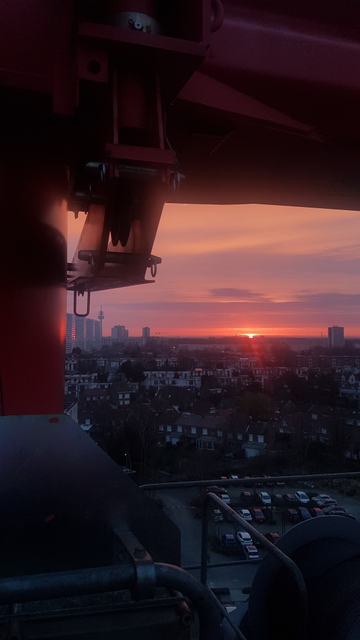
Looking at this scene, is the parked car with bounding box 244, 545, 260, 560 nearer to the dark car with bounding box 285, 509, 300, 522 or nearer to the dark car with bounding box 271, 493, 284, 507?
the dark car with bounding box 285, 509, 300, 522

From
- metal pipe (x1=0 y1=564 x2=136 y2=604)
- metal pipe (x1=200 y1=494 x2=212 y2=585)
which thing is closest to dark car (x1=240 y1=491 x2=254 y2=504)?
metal pipe (x1=200 y1=494 x2=212 y2=585)

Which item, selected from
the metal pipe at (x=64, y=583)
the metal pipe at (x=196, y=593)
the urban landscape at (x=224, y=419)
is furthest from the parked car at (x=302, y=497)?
the metal pipe at (x=64, y=583)

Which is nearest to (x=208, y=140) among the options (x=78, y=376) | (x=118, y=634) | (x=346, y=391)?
(x=118, y=634)

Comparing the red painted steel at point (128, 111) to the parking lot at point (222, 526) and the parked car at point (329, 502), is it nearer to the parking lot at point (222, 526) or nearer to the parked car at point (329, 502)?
the parking lot at point (222, 526)

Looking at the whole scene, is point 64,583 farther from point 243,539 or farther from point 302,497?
point 302,497

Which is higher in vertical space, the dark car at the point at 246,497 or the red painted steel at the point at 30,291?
the red painted steel at the point at 30,291

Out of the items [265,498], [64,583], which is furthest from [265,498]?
[64,583]
